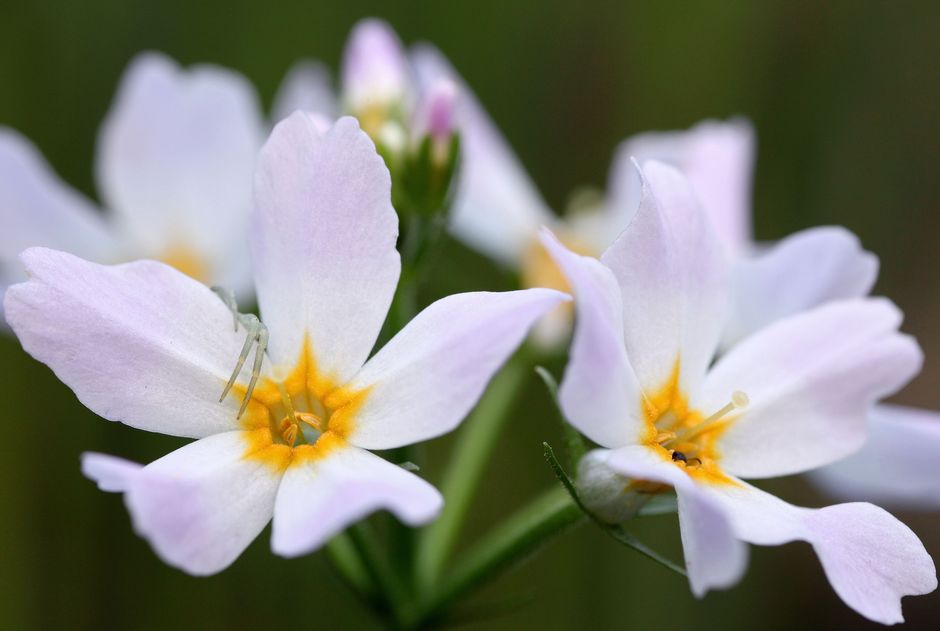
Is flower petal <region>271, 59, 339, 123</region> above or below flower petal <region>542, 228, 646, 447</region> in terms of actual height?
below

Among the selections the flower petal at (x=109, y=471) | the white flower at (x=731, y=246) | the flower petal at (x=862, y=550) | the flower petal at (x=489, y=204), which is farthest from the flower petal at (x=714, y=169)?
the flower petal at (x=109, y=471)

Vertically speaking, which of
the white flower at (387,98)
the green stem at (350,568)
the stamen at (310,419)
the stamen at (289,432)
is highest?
the white flower at (387,98)

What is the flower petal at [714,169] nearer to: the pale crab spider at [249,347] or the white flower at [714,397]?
the white flower at [714,397]

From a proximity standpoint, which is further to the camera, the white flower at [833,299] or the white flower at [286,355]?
the white flower at [833,299]

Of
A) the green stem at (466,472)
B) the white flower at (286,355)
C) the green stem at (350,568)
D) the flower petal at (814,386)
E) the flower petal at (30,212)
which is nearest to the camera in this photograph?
the white flower at (286,355)

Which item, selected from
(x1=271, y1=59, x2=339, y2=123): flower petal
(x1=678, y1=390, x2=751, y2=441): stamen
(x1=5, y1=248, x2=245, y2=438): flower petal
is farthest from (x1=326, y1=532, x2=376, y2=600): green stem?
(x1=271, y1=59, x2=339, y2=123): flower petal

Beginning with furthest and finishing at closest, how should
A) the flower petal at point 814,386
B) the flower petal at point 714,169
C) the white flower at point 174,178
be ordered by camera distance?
1. the white flower at point 174,178
2. the flower petal at point 714,169
3. the flower petal at point 814,386

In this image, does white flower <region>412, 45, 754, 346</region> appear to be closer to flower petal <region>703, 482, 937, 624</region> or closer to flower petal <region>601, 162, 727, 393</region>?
flower petal <region>601, 162, 727, 393</region>
